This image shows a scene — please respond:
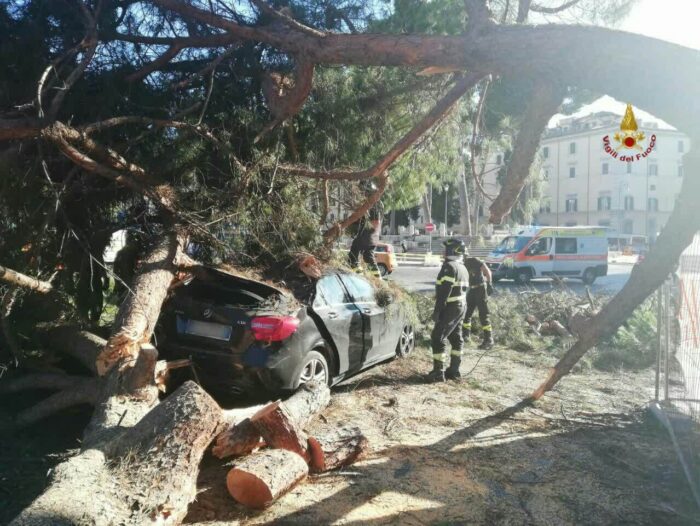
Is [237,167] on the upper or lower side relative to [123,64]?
lower

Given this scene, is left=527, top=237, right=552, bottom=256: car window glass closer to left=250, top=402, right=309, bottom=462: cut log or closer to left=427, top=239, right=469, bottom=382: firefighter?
left=427, top=239, right=469, bottom=382: firefighter

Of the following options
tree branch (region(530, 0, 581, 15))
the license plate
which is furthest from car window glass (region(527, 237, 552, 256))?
the license plate

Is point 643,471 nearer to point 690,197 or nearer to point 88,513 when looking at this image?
point 690,197

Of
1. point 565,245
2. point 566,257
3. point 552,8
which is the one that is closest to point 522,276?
point 566,257

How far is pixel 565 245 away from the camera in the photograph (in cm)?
2353

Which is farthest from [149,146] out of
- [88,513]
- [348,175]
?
[88,513]

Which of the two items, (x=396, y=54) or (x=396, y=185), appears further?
(x=396, y=185)

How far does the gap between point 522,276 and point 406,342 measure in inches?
630

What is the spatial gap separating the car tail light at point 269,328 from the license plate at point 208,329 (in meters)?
0.26

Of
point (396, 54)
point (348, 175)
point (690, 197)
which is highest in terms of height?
point (396, 54)

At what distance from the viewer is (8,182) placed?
5.50 m

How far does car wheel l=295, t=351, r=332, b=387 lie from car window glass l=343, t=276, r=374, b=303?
1060 millimetres

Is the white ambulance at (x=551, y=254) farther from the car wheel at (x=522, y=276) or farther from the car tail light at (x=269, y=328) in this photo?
the car tail light at (x=269, y=328)

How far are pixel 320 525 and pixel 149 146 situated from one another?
4.50 meters
